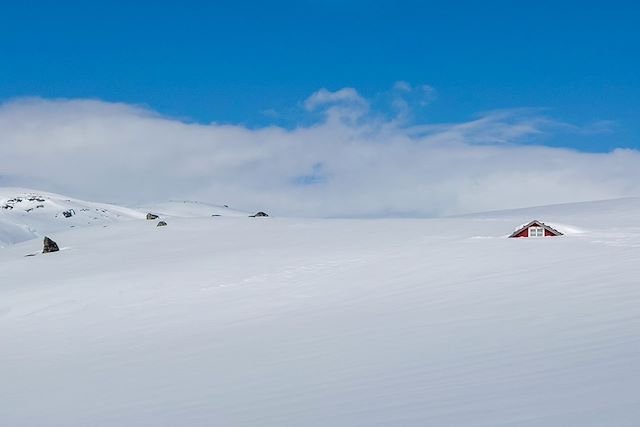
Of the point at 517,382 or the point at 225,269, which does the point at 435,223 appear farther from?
the point at 517,382

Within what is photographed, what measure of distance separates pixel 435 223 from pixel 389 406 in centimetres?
3850

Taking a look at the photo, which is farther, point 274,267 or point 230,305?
point 274,267

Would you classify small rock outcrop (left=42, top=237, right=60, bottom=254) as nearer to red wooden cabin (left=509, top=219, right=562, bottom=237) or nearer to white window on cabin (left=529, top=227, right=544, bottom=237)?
red wooden cabin (left=509, top=219, right=562, bottom=237)

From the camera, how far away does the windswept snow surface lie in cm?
876

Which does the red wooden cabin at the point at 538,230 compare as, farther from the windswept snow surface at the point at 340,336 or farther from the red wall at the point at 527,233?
the windswept snow surface at the point at 340,336

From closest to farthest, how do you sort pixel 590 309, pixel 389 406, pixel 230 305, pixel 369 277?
pixel 389 406 < pixel 590 309 < pixel 230 305 < pixel 369 277

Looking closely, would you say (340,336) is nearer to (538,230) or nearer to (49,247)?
(538,230)

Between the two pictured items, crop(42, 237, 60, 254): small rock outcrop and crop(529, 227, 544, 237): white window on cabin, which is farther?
crop(42, 237, 60, 254): small rock outcrop

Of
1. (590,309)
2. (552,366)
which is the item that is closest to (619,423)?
(552,366)

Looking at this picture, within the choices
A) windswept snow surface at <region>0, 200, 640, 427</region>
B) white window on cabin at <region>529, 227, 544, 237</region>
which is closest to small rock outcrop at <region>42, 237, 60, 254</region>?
windswept snow surface at <region>0, 200, 640, 427</region>

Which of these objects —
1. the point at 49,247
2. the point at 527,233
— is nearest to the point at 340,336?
the point at 527,233

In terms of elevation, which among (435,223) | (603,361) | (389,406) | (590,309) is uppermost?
(435,223)

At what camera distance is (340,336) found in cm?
1573

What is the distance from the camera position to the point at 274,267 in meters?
30.8
